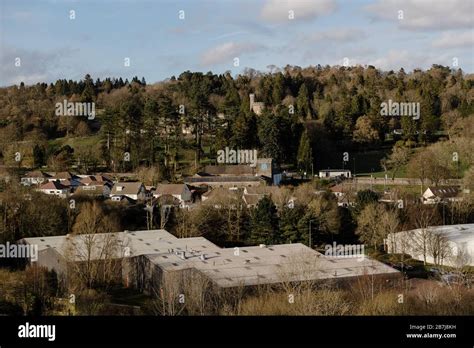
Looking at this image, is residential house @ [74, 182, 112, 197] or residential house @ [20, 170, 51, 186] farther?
residential house @ [20, 170, 51, 186]

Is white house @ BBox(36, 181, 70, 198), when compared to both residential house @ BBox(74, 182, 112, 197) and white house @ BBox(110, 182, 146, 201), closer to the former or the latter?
residential house @ BBox(74, 182, 112, 197)

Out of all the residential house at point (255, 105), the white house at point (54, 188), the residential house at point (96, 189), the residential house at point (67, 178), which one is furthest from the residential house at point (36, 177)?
the residential house at point (255, 105)

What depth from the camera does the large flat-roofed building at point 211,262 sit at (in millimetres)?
11406

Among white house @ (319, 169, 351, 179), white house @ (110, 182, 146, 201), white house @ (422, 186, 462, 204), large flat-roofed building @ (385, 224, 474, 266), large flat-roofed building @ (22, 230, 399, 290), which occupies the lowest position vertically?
large flat-roofed building @ (385, 224, 474, 266)

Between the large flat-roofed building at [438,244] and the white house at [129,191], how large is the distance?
887 centimetres

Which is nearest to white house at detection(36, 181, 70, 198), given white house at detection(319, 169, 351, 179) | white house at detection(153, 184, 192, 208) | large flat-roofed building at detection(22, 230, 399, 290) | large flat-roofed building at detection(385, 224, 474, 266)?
white house at detection(153, 184, 192, 208)

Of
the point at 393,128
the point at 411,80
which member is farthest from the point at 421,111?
the point at 411,80

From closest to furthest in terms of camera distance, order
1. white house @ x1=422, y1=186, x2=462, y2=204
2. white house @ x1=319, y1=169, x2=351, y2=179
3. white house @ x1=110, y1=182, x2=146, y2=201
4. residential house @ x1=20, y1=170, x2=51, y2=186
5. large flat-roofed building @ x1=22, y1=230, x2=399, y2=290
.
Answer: large flat-roofed building @ x1=22, y1=230, x2=399, y2=290 → white house @ x1=422, y1=186, x2=462, y2=204 → white house @ x1=110, y1=182, x2=146, y2=201 → residential house @ x1=20, y1=170, x2=51, y2=186 → white house @ x1=319, y1=169, x2=351, y2=179

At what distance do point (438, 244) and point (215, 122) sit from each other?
12941mm

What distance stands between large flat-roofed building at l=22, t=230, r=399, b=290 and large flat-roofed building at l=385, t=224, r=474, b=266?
3479 mm

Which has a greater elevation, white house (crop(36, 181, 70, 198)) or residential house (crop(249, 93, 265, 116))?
residential house (crop(249, 93, 265, 116))

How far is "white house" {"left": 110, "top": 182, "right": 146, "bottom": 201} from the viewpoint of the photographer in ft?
70.0

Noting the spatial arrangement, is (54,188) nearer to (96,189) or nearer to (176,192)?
(96,189)

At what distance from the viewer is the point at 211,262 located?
12648mm
